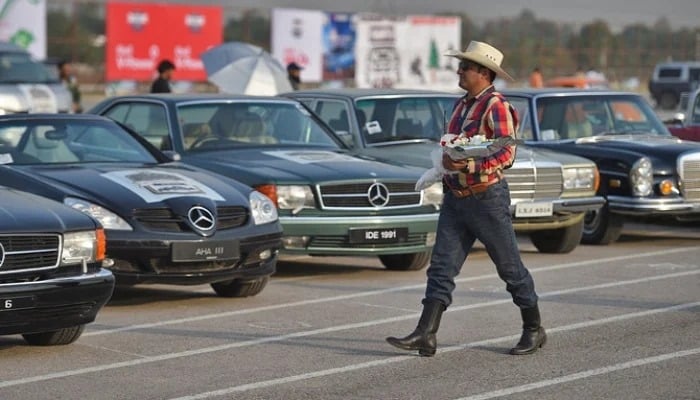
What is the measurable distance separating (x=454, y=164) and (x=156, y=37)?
44506 millimetres

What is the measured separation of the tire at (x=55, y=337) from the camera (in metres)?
9.27

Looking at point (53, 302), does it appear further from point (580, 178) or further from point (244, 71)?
point (244, 71)

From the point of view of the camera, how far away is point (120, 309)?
11.0 m

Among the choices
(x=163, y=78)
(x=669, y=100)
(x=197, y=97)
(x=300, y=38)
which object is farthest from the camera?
(x=669, y=100)

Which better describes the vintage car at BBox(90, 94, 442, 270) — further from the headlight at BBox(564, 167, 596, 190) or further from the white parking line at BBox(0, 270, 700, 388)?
A: the headlight at BBox(564, 167, 596, 190)

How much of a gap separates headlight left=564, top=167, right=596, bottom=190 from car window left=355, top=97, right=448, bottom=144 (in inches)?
49.3

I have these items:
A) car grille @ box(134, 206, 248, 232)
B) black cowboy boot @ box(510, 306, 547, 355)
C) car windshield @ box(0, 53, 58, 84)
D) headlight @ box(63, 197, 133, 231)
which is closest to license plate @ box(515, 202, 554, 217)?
car grille @ box(134, 206, 248, 232)

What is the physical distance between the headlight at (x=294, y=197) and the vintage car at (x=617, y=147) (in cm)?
400

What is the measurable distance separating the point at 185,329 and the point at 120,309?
3.60ft

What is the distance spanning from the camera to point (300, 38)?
5388 centimetres

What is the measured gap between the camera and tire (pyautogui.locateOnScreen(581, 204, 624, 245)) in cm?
1559

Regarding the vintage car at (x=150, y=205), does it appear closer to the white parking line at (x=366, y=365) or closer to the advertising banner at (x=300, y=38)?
the white parking line at (x=366, y=365)

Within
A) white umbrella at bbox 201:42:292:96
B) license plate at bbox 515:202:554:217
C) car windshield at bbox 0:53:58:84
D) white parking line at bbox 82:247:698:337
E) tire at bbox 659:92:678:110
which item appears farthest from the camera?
tire at bbox 659:92:678:110

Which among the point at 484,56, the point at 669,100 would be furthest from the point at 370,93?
the point at 669,100
